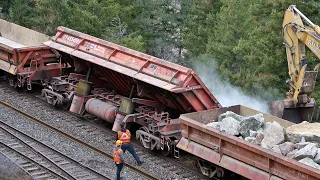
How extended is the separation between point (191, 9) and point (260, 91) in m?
9.55

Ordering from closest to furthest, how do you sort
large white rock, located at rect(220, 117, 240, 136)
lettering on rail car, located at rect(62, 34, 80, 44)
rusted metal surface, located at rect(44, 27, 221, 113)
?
large white rock, located at rect(220, 117, 240, 136) → rusted metal surface, located at rect(44, 27, 221, 113) → lettering on rail car, located at rect(62, 34, 80, 44)

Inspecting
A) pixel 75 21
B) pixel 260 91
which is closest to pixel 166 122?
pixel 260 91

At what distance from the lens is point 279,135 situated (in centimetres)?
1177

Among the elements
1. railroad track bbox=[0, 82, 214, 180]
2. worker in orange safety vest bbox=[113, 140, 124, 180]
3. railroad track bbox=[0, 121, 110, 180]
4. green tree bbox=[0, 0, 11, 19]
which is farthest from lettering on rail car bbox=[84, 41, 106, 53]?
green tree bbox=[0, 0, 11, 19]

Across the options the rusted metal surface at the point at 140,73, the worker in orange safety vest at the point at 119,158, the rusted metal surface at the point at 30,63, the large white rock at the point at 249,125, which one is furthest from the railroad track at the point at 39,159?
the rusted metal surface at the point at 30,63

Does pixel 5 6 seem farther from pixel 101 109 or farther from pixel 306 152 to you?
pixel 306 152

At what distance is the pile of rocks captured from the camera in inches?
421

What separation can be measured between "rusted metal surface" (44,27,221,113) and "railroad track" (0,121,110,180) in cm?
267

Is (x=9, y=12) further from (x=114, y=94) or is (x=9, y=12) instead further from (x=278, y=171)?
(x=278, y=171)

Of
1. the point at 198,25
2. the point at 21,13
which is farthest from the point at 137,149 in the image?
the point at 21,13

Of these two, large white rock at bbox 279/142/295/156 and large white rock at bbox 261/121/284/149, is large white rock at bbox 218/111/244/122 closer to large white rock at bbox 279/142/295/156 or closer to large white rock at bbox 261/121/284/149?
large white rock at bbox 261/121/284/149

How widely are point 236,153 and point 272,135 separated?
37.0 inches

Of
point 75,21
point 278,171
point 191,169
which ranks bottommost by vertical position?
point 191,169

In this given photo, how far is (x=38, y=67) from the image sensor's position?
19375mm
